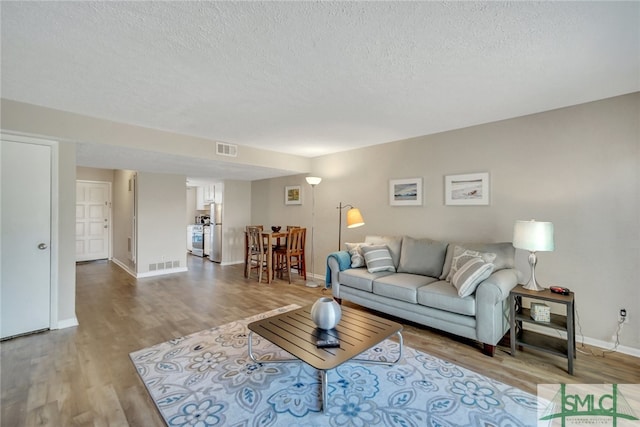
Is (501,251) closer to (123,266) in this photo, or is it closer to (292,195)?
(292,195)

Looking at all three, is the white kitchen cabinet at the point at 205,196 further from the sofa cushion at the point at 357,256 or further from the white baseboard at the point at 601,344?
the white baseboard at the point at 601,344

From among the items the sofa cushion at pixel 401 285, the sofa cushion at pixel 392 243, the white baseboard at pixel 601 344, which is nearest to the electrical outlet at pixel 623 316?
the white baseboard at pixel 601 344

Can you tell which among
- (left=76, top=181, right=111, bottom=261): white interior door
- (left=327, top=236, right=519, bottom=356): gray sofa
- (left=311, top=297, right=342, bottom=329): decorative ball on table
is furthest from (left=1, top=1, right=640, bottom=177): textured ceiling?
(left=76, top=181, right=111, bottom=261): white interior door

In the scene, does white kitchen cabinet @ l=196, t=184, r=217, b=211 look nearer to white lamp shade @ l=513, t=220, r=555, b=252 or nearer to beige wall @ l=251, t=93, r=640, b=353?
beige wall @ l=251, t=93, r=640, b=353

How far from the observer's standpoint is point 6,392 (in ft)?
6.42

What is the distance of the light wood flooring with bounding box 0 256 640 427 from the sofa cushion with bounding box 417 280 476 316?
355 mm

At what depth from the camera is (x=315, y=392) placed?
6.48ft

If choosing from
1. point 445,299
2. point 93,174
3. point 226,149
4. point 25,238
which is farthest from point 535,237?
point 93,174

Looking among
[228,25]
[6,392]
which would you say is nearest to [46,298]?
[6,392]

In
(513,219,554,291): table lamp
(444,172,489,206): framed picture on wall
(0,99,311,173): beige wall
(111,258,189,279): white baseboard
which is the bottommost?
(111,258,189,279): white baseboard

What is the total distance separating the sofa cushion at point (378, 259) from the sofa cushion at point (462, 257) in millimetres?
727

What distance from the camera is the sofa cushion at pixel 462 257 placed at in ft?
9.27

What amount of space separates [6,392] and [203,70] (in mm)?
2657

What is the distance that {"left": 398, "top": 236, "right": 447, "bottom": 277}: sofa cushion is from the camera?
133 inches
